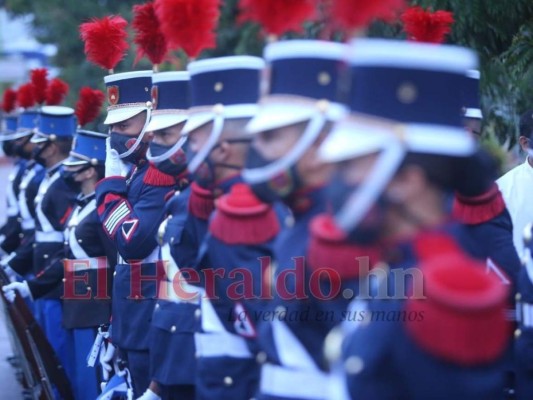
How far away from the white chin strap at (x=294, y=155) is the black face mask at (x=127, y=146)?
2737mm

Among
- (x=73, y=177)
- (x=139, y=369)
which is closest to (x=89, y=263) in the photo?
(x=73, y=177)

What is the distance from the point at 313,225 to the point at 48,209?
17.7 ft

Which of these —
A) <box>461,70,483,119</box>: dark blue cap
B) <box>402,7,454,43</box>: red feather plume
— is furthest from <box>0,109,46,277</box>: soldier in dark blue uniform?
<box>402,7,454,43</box>: red feather plume

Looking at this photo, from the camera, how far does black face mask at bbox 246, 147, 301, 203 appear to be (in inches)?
124

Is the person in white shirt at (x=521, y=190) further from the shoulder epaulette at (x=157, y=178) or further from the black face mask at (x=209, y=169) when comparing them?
the black face mask at (x=209, y=169)

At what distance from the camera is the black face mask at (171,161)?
16.6 feet

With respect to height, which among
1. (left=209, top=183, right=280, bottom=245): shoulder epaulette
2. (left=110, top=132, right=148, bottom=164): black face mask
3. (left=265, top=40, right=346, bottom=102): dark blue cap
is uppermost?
(left=265, top=40, right=346, bottom=102): dark blue cap

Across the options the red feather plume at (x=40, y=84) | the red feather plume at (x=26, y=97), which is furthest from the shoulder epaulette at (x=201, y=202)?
the red feather plume at (x=26, y=97)

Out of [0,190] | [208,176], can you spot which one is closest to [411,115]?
[208,176]

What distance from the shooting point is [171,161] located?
5102 mm

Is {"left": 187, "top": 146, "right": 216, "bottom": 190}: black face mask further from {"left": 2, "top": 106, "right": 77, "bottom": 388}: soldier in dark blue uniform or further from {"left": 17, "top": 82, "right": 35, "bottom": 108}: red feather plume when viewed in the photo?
{"left": 17, "top": 82, "right": 35, "bottom": 108}: red feather plume

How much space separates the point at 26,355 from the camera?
727 centimetres

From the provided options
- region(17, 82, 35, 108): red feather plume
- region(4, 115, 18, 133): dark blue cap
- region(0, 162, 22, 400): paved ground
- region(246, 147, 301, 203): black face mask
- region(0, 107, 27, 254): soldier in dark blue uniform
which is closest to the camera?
region(246, 147, 301, 203): black face mask

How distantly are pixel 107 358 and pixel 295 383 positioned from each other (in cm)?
364
